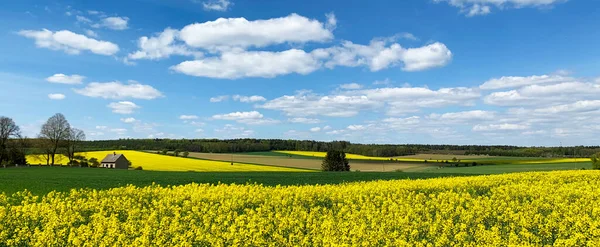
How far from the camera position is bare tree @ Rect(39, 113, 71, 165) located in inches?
2906

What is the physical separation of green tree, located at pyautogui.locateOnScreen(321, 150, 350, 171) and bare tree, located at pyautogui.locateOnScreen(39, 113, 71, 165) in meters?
43.5

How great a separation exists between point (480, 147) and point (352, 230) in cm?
12462

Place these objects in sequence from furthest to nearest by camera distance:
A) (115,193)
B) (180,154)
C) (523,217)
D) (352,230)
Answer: (180,154)
(115,193)
(523,217)
(352,230)

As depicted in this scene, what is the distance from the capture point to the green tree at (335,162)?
7064 cm

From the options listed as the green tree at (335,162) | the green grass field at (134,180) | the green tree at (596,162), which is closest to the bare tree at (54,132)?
the green grass field at (134,180)

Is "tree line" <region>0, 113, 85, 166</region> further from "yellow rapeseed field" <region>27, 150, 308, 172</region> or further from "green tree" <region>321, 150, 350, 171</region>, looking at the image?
"green tree" <region>321, 150, 350, 171</region>

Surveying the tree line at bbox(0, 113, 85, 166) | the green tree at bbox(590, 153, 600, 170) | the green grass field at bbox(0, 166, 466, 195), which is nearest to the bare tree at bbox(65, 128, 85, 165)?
the tree line at bbox(0, 113, 85, 166)

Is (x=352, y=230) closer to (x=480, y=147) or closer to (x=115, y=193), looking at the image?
(x=115, y=193)

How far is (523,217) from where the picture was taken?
11.1 meters

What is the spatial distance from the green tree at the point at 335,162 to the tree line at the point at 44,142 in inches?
1651

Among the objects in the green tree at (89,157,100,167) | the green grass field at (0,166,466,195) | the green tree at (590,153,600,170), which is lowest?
the green tree at (89,157,100,167)

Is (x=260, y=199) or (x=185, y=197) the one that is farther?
(x=185, y=197)

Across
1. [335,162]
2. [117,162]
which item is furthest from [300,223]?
[117,162]

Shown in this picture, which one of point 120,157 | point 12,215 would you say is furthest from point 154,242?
point 120,157
